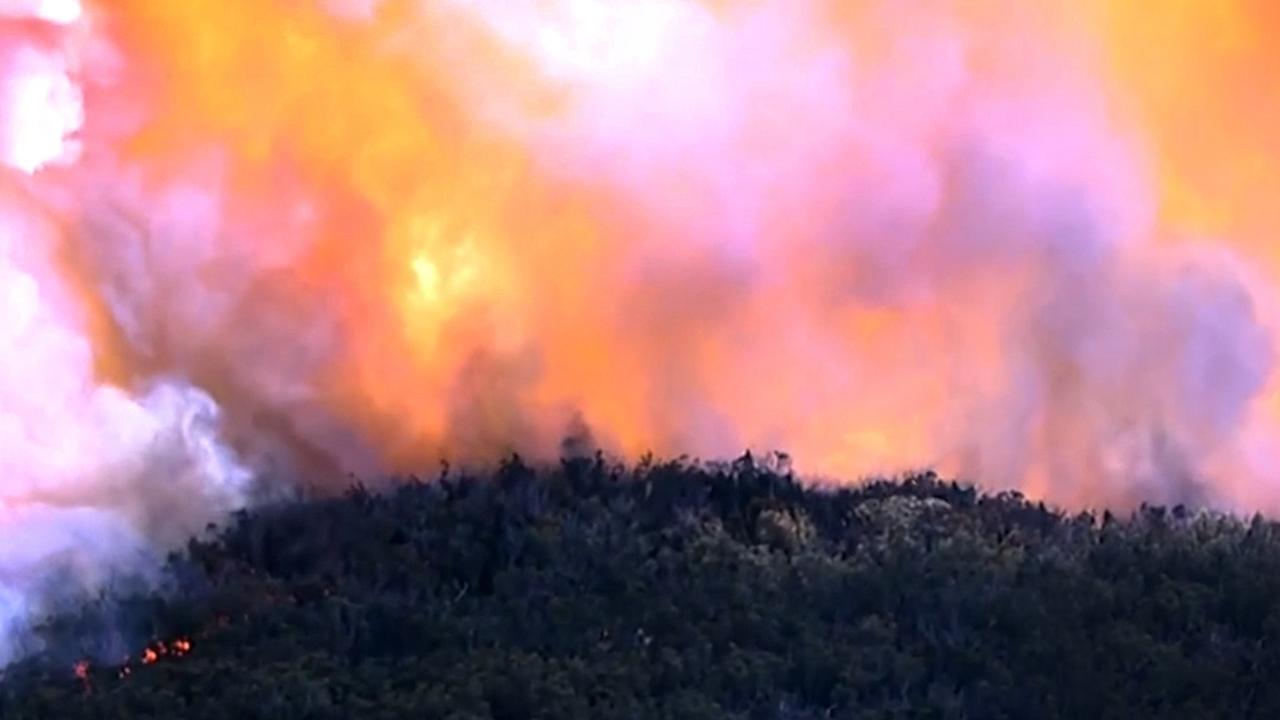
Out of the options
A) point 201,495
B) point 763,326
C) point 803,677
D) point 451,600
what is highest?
point 763,326

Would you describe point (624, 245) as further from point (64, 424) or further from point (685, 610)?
point (685, 610)

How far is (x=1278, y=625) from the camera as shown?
29.1ft

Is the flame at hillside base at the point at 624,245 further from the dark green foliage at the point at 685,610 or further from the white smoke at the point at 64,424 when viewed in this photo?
the dark green foliage at the point at 685,610

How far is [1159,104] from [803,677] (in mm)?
5050

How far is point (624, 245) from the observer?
37.7ft

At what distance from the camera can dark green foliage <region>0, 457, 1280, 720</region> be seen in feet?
26.5

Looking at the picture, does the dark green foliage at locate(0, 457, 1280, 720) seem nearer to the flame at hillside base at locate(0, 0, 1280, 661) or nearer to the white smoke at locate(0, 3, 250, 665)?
the white smoke at locate(0, 3, 250, 665)

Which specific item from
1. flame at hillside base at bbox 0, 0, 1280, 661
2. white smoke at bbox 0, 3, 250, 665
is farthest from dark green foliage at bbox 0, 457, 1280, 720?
flame at hillside base at bbox 0, 0, 1280, 661

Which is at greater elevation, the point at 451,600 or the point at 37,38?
the point at 37,38

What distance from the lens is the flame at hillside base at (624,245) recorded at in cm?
1064

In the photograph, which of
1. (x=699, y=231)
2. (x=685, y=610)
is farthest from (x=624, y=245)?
(x=685, y=610)

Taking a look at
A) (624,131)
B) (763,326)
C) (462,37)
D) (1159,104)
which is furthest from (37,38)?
(1159,104)

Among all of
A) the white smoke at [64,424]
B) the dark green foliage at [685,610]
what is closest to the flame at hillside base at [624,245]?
the white smoke at [64,424]

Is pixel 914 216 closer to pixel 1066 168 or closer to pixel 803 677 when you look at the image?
pixel 1066 168
